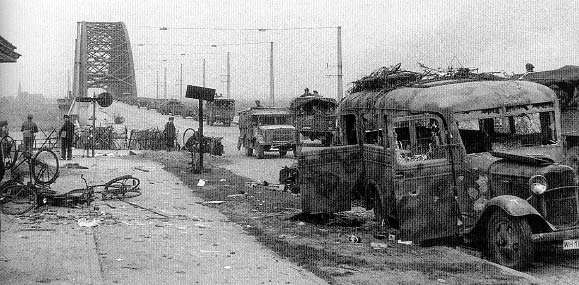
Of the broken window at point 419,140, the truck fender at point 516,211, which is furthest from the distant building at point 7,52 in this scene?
the truck fender at point 516,211

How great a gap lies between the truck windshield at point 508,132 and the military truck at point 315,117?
836 inches

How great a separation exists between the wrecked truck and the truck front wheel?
11mm

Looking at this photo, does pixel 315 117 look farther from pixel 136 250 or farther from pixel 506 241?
pixel 506 241

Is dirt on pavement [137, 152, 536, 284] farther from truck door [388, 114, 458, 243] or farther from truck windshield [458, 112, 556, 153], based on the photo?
truck windshield [458, 112, 556, 153]

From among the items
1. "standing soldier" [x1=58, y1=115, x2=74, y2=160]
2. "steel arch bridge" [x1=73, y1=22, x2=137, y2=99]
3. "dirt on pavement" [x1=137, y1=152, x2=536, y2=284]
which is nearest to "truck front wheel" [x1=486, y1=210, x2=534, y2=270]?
"dirt on pavement" [x1=137, y1=152, x2=536, y2=284]

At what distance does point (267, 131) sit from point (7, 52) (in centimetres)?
1664

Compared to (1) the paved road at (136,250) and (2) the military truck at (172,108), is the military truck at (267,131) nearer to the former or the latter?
(1) the paved road at (136,250)

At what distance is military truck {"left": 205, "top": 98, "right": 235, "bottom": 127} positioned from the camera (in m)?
50.0

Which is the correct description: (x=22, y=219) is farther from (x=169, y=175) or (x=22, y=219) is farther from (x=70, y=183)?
(x=169, y=175)

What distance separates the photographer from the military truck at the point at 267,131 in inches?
980

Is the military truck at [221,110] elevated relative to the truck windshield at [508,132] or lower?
elevated

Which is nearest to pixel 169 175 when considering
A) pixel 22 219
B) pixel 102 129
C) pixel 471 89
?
pixel 22 219

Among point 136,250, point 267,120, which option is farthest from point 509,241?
point 267,120

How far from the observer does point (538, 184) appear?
680cm
